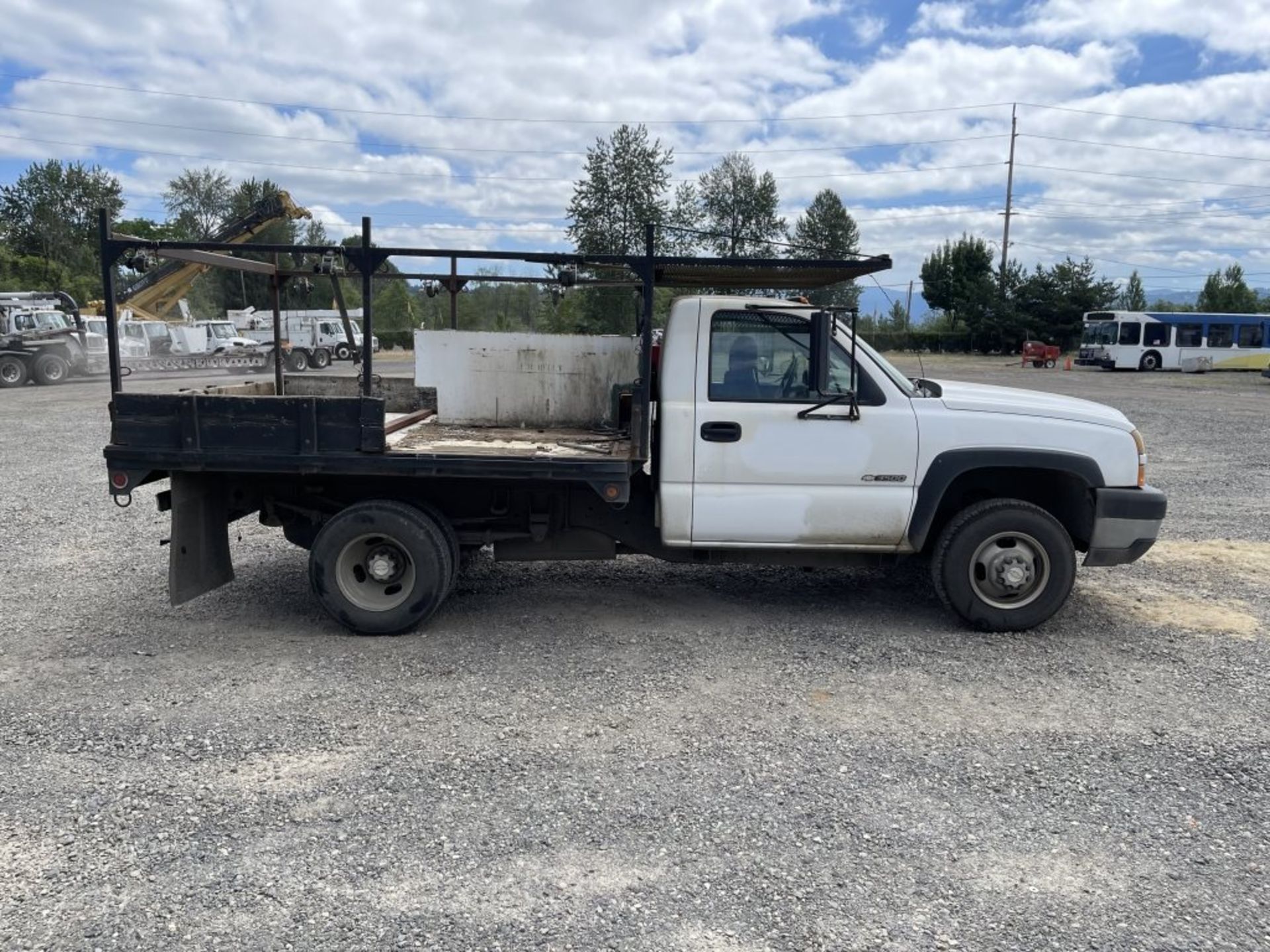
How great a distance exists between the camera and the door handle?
18.3 ft

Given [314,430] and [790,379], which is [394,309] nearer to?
[314,430]

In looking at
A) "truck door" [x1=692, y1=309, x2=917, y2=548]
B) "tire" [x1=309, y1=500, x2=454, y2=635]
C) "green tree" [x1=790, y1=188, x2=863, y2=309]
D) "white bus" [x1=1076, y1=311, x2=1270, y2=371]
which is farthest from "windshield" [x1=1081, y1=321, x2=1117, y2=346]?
"tire" [x1=309, y1=500, x2=454, y2=635]

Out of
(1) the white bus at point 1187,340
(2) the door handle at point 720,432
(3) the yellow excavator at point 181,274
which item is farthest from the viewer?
(1) the white bus at point 1187,340

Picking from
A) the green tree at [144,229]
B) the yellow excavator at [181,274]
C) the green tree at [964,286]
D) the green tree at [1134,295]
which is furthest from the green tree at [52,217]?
the green tree at [1134,295]

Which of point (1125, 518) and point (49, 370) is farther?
point (49, 370)

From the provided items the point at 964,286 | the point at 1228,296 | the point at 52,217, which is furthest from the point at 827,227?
the point at 52,217

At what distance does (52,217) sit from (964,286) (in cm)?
5760

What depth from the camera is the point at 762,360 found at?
569 cm

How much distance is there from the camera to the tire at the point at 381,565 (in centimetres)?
563

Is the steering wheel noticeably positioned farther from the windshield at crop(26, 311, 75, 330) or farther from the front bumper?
the windshield at crop(26, 311, 75, 330)

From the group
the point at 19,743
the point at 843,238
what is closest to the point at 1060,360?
the point at 843,238

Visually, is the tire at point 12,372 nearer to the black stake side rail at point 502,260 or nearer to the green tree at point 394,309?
the green tree at point 394,309

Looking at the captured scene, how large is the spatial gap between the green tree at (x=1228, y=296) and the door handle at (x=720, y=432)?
228 ft

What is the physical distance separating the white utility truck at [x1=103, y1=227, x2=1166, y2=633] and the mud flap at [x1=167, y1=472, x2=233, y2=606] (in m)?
0.01
